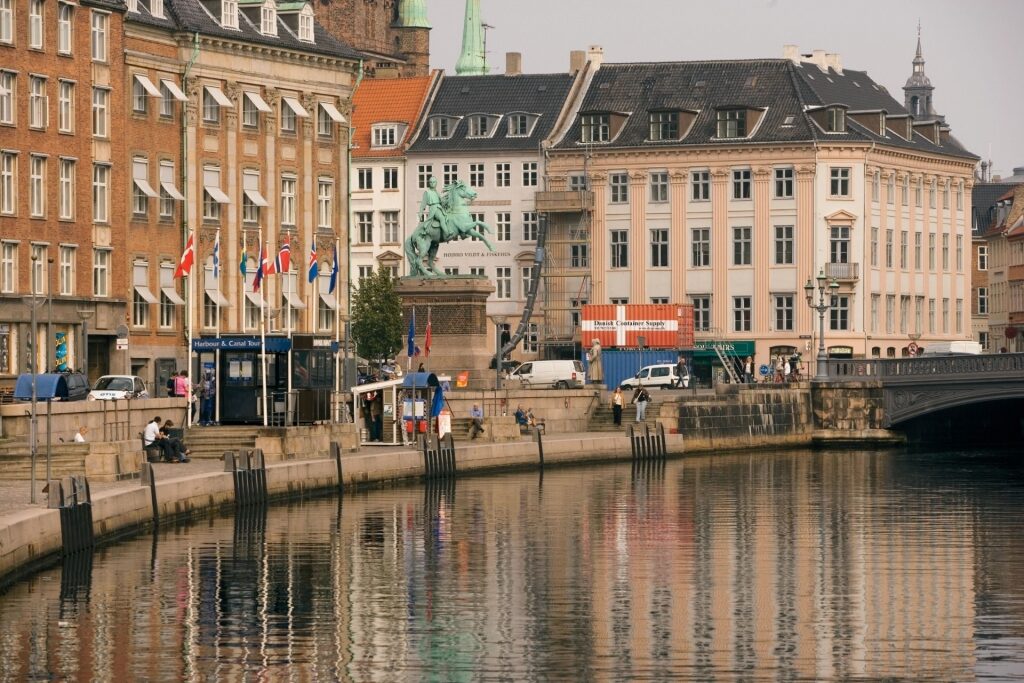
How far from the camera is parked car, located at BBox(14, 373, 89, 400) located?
6869 cm

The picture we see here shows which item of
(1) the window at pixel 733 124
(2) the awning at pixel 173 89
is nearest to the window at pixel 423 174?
(1) the window at pixel 733 124

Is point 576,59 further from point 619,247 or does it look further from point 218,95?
point 218,95

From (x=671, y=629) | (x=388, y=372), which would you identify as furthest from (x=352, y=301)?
(x=671, y=629)

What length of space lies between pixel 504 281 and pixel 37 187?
5178cm

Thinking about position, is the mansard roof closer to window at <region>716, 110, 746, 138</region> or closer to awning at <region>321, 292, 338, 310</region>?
window at <region>716, 110, 746, 138</region>

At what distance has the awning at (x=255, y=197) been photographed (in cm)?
11769

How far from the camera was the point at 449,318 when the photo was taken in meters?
97.1

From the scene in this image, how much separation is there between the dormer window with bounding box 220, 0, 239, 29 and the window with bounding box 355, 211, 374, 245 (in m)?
36.8

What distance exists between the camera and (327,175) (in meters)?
123

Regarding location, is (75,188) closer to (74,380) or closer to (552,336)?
(74,380)

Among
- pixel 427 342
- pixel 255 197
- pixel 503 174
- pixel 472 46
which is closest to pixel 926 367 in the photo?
pixel 427 342

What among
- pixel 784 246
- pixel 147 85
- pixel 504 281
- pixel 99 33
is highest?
pixel 99 33

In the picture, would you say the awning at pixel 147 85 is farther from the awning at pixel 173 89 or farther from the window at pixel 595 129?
the window at pixel 595 129

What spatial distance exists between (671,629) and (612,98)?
342ft
